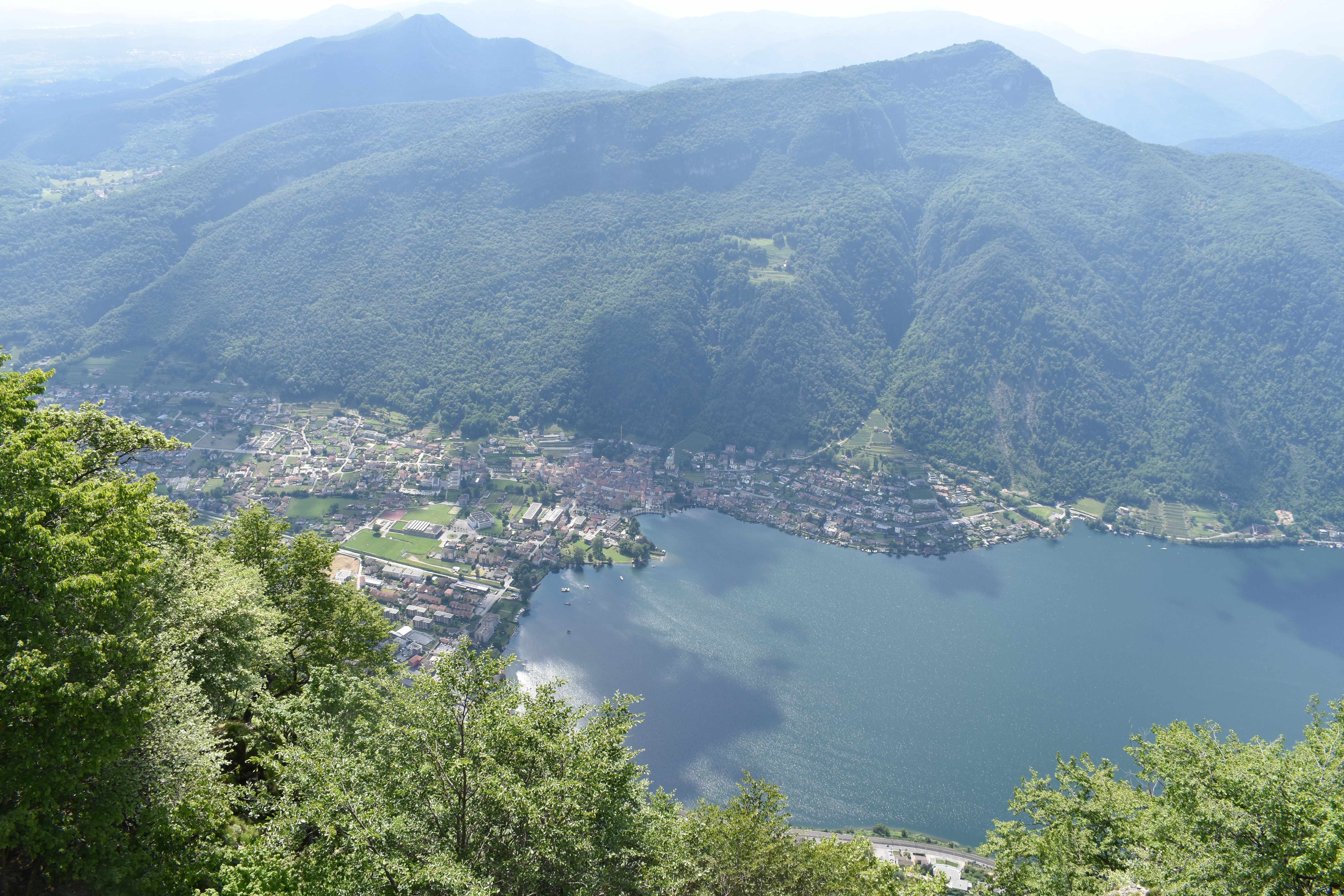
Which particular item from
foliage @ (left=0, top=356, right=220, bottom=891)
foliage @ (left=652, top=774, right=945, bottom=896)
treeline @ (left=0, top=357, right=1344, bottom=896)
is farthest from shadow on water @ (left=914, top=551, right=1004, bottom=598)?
foliage @ (left=0, top=356, right=220, bottom=891)

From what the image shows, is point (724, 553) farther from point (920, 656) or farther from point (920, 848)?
point (920, 848)

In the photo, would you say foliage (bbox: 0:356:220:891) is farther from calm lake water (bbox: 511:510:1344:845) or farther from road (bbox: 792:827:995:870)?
calm lake water (bbox: 511:510:1344:845)

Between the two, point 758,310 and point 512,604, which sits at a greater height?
point 758,310

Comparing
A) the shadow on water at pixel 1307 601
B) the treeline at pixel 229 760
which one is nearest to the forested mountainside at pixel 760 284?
the shadow on water at pixel 1307 601

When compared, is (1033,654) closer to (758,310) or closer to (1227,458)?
(1227,458)

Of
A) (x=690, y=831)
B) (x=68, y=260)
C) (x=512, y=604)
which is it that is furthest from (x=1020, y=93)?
(x=68, y=260)

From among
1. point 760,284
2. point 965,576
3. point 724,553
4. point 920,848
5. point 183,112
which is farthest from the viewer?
point 183,112

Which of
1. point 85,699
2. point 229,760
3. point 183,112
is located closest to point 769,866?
point 229,760
